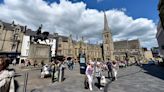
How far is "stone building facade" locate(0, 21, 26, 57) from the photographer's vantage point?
36.3 m

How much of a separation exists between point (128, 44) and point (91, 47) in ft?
132

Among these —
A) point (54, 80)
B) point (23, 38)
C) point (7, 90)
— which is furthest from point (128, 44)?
Answer: point (7, 90)

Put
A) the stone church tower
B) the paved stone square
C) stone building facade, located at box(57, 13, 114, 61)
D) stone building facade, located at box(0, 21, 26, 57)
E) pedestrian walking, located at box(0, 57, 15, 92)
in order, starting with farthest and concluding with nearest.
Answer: the stone church tower → stone building facade, located at box(57, 13, 114, 61) → stone building facade, located at box(0, 21, 26, 57) → the paved stone square → pedestrian walking, located at box(0, 57, 15, 92)

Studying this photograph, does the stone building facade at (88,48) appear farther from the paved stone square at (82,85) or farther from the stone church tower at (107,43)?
the paved stone square at (82,85)

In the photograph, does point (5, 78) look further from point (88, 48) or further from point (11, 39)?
point (88, 48)

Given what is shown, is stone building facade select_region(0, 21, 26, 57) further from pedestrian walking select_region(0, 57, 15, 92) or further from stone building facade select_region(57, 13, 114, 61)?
pedestrian walking select_region(0, 57, 15, 92)

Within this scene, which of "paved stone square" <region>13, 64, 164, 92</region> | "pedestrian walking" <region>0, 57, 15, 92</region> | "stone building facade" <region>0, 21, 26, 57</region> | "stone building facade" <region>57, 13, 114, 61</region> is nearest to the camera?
"pedestrian walking" <region>0, 57, 15, 92</region>

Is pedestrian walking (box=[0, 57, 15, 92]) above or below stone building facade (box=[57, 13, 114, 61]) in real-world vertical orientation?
below

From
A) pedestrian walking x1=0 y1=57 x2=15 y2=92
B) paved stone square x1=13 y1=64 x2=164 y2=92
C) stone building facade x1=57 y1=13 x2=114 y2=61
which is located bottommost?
paved stone square x1=13 y1=64 x2=164 y2=92

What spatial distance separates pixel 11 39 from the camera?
127 ft

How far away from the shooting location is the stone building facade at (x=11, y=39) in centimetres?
3634

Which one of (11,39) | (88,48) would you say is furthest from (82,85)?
(88,48)

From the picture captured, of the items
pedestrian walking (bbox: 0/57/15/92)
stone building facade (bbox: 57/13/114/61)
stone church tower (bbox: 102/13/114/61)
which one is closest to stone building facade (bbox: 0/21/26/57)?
stone building facade (bbox: 57/13/114/61)

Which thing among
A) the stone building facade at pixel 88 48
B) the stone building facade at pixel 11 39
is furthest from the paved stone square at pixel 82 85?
the stone building facade at pixel 88 48
